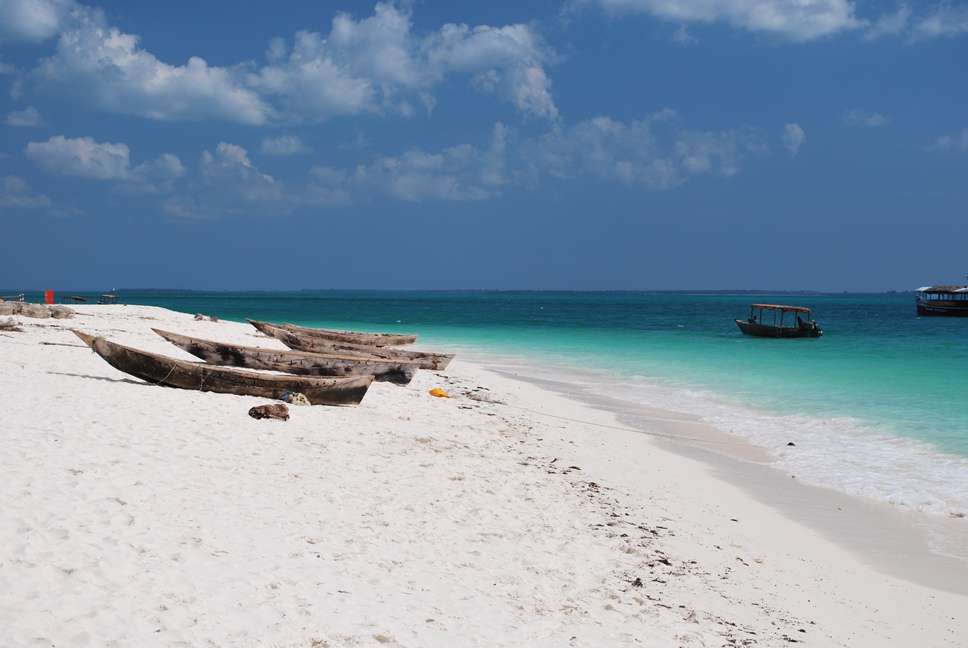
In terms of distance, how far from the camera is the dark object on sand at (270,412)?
9.53 m

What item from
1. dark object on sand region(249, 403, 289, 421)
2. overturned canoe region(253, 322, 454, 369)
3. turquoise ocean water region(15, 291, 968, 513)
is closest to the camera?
dark object on sand region(249, 403, 289, 421)

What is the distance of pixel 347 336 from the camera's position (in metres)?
24.4

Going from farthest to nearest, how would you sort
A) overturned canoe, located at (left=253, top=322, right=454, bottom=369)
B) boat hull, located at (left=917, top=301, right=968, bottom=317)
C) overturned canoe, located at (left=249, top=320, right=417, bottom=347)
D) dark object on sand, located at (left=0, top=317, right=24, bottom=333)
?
1. boat hull, located at (left=917, top=301, right=968, bottom=317)
2. overturned canoe, located at (left=249, top=320, right=417, bottom=347)
3. dark object on sand, located at (left=0, top=317, right=24, bottom=333)
4. overturned canoe, located at (left=253, top=322, right=454, bottom=369)

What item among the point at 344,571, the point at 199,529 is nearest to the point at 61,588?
the point at 199,529

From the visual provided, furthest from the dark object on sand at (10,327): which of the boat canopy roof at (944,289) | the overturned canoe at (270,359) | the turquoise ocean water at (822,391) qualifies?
the boat canopy roof at (944,289)

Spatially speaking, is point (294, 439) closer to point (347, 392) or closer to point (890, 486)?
point (347, 392)

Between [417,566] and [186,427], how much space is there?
4550mm

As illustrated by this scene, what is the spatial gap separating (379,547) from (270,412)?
466 cm

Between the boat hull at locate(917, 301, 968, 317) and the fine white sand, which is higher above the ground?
the boat hull at locate(917, 301, 968, 317)

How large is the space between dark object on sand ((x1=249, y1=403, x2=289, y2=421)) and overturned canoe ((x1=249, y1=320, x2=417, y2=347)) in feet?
39.2

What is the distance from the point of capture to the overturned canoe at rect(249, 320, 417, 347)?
22.7 metres

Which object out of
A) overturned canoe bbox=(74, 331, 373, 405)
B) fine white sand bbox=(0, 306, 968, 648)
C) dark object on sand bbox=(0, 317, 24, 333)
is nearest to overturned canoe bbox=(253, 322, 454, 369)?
dark object on sand bbox=(0, 317, 24, 333)

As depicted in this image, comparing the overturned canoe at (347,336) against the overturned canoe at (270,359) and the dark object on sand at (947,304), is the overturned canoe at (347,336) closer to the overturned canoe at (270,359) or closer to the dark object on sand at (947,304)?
the overturned canoe at (270,359)

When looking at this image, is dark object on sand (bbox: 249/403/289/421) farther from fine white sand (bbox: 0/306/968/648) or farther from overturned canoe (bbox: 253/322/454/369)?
overturned canoe (bbox: 253/322/454/369)
